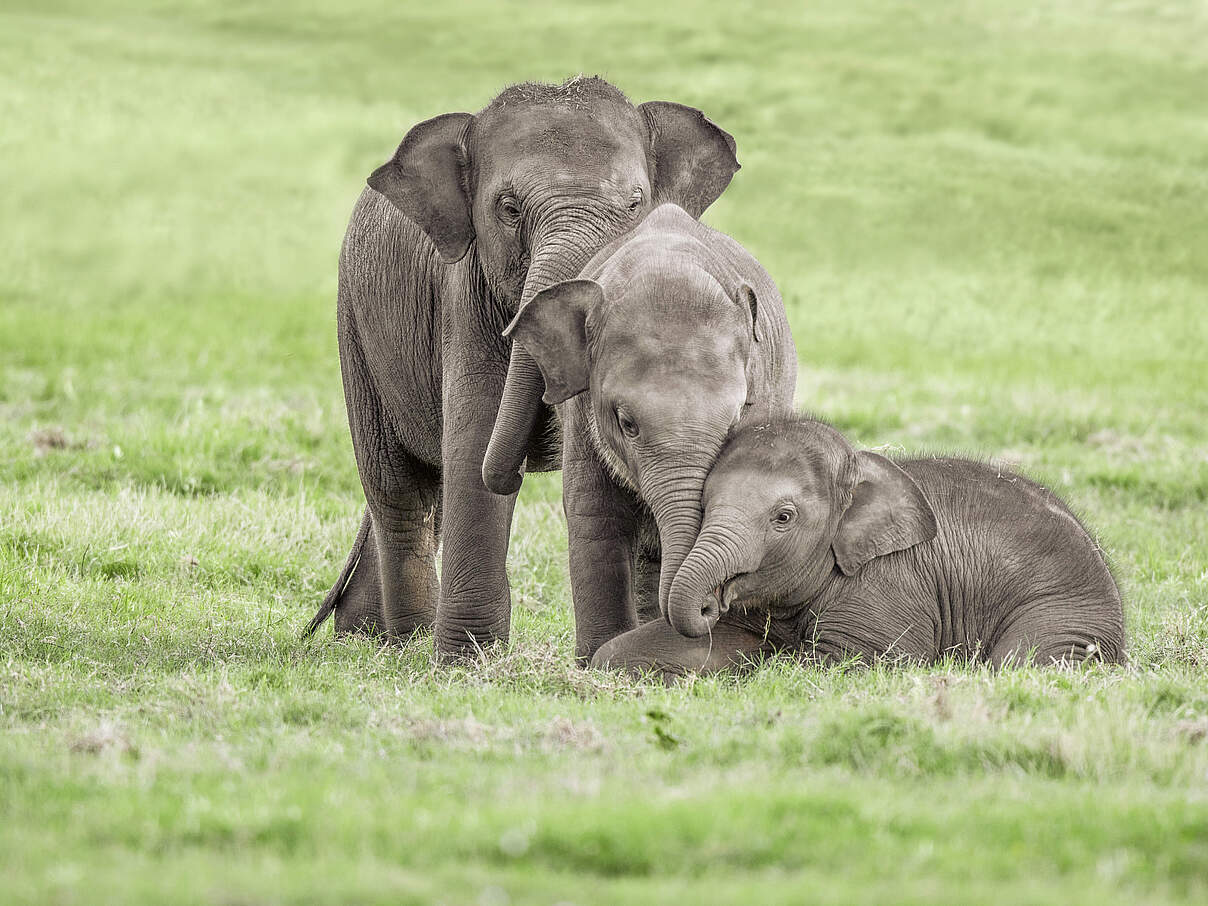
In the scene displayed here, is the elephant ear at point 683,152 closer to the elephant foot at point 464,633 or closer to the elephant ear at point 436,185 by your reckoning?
the elephant ear at point 436,185

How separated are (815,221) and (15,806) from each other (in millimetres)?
27151

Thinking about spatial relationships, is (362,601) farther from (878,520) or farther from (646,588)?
(878,520)

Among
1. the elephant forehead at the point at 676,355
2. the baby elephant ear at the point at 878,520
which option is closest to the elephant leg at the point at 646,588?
the baby elephant ear at the point at 878,520

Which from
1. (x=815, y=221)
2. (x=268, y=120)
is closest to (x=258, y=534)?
(x=815, y=221)

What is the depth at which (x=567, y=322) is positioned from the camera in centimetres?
794

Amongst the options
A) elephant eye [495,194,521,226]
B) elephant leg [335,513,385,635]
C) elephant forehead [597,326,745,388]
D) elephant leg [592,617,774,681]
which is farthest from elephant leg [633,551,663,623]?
elephant leg [335,513,385,635]

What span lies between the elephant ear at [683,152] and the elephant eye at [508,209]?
0.93 m

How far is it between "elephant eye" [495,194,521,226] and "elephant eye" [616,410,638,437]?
5.33 ft

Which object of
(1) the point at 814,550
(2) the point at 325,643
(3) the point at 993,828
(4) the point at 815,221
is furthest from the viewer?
(4) the point at 815,221

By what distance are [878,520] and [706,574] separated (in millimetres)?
1333

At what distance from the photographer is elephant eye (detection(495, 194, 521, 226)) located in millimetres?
8906

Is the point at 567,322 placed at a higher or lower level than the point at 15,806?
higher

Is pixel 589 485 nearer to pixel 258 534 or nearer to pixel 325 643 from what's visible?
pixel 325 643

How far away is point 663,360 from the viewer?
7.57 m
